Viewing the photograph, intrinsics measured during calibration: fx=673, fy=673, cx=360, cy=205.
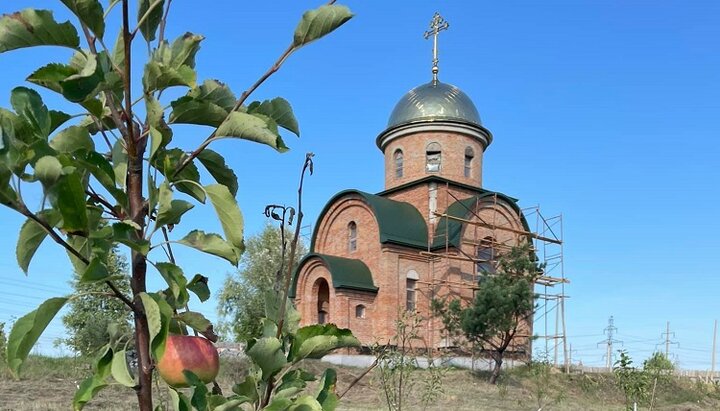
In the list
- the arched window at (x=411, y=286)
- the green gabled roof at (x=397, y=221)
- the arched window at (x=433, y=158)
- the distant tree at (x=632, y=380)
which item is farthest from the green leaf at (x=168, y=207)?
the arched window at (x=433, y=158)

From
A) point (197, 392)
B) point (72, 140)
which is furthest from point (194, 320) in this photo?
point (72, 140)

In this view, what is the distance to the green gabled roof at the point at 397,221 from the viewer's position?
861 inches

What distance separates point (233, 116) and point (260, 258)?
29957mm

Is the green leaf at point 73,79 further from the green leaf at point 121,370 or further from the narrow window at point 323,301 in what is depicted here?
the narrow window at point 323,301

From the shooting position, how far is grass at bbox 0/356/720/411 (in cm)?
969

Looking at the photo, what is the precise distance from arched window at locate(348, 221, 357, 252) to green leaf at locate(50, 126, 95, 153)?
22289mm

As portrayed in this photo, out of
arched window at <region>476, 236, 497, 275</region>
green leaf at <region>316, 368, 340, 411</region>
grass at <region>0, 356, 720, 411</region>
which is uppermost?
arched window at <region>476, 236, 497, 275</region>

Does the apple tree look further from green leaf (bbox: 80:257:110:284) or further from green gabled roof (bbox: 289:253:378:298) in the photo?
green gabled roof (bbox: 289:253:378:298)

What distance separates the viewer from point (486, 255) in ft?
77.5

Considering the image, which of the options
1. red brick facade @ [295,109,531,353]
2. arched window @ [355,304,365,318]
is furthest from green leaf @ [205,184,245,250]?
arched window @ [355,304,365,318]

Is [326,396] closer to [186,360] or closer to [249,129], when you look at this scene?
[186,360]

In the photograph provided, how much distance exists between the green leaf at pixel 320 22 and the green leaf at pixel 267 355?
0.54 meters

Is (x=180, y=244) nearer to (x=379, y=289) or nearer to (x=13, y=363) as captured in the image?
(x=13, y=363)

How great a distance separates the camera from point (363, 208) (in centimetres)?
2305
